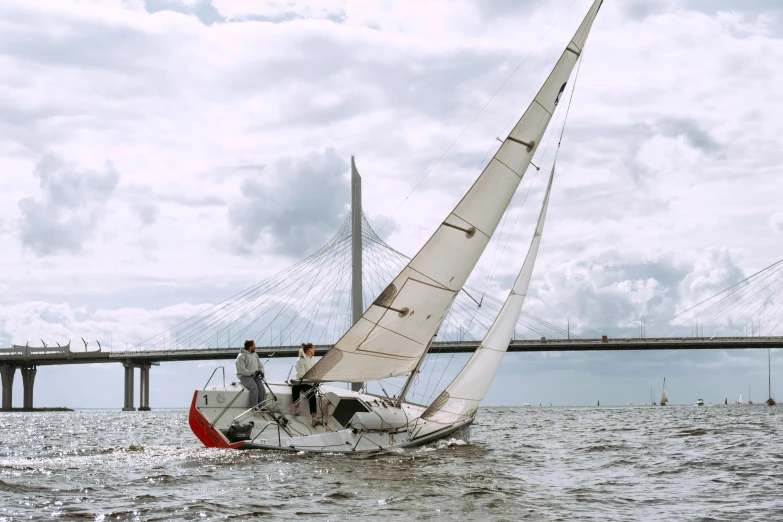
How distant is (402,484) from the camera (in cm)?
1176

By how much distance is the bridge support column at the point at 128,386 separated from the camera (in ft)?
249

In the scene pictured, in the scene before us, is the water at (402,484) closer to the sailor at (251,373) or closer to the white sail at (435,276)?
the sailor at (251,373)

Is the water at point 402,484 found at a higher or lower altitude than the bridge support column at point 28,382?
higher

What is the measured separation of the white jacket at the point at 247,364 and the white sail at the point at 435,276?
0.92 m

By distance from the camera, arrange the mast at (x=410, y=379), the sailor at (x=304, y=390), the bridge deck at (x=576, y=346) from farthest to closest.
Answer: the bridge deck at (x=576, y=346)
the mast at (x=410, y=379)
the sailor at (x=304, y=390)

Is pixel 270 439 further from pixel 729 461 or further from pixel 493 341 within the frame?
pixel 729 461

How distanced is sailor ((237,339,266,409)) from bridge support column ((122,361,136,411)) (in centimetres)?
6246

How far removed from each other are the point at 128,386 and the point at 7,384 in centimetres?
1234

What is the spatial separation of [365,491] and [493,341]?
26.3 ft

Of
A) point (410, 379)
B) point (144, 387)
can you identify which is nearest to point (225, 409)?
point (410, 379)

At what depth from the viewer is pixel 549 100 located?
56.1 feet

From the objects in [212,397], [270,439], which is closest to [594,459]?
[270,439]

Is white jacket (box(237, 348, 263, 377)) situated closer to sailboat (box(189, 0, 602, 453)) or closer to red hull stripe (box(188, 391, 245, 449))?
sailboat (box(189, 0, 602, 453))

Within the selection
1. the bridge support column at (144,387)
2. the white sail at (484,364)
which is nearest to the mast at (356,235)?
the white sail at (484,364)
